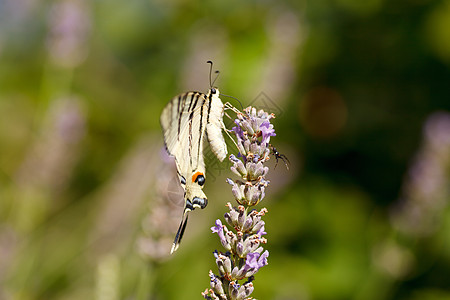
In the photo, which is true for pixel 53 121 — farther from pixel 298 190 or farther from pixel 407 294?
pixel 407 294

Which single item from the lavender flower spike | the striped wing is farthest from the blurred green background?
the lavender flower spike

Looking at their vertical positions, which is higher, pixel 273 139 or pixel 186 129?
pixel 273 139

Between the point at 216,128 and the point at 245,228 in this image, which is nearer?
the point at 245,228

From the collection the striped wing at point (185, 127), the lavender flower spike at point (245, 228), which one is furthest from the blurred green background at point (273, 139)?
the lavender flower spike at point (245, 228)

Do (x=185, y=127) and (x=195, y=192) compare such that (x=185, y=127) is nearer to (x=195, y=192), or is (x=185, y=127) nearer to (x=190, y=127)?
(x=190, y=127)

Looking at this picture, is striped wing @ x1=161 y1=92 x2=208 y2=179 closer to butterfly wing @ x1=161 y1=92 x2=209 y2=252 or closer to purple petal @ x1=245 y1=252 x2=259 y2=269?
butterfly wing @ x1=161 y1=92 x2=209 y2=252

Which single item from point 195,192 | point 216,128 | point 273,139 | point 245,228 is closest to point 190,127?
point 216,128

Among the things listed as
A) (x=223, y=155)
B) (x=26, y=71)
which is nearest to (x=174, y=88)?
(x=26, y=71)
